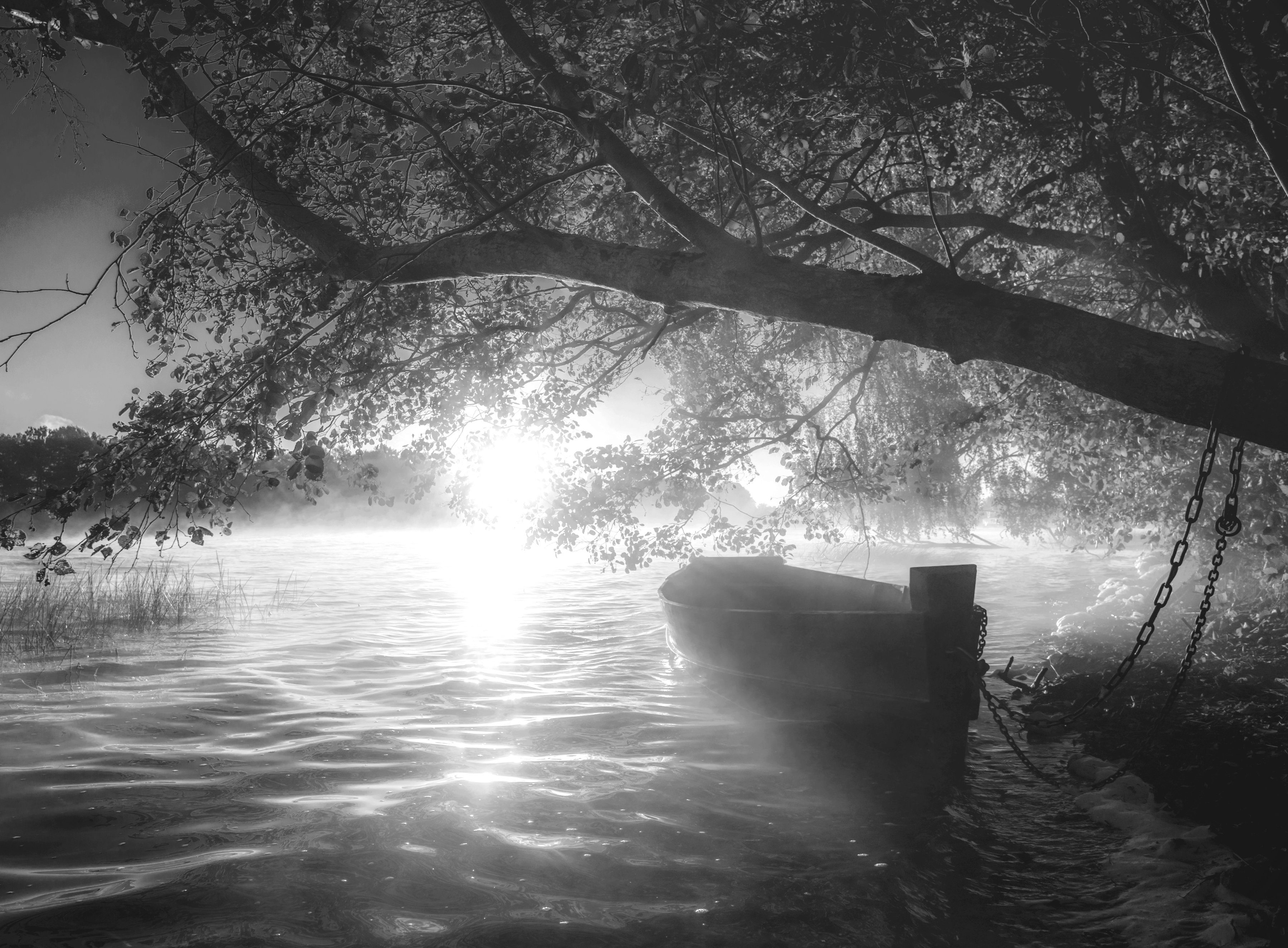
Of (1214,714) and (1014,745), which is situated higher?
(1014,745)

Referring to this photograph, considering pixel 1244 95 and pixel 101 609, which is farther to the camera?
pixel 101 609

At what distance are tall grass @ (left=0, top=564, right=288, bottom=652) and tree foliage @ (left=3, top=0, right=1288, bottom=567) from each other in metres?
6.68

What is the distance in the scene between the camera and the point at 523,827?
495cm

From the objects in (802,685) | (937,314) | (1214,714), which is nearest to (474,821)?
(802,685)

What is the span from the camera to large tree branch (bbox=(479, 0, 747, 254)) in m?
5.54

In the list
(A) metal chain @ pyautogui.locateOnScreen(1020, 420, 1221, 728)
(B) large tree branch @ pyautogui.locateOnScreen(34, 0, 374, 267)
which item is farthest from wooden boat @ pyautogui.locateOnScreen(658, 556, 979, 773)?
(B) large tree branch @ pyautogui.locateOnScreen(34, 0, 374, 267)

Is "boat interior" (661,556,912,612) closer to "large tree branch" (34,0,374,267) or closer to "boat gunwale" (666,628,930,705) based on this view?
"boat gunwale" (666,628,930,705)

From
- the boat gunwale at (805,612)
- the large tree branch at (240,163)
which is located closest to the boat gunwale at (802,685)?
the boat gunwale at (805,612)

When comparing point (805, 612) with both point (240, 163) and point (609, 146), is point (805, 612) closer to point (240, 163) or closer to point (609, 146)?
point (609, 146)

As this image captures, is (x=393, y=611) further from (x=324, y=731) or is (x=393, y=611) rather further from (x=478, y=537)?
(x=478, y=537)

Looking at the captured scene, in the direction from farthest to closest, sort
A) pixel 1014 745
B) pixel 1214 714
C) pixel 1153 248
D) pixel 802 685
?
pixel 1214 714 → pixel 802 685 → pixel 1153 248 → pixel 1014 745

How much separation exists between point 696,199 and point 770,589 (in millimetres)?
6079

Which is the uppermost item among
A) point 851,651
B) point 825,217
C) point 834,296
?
point 825,217

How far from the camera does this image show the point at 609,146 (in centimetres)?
566
